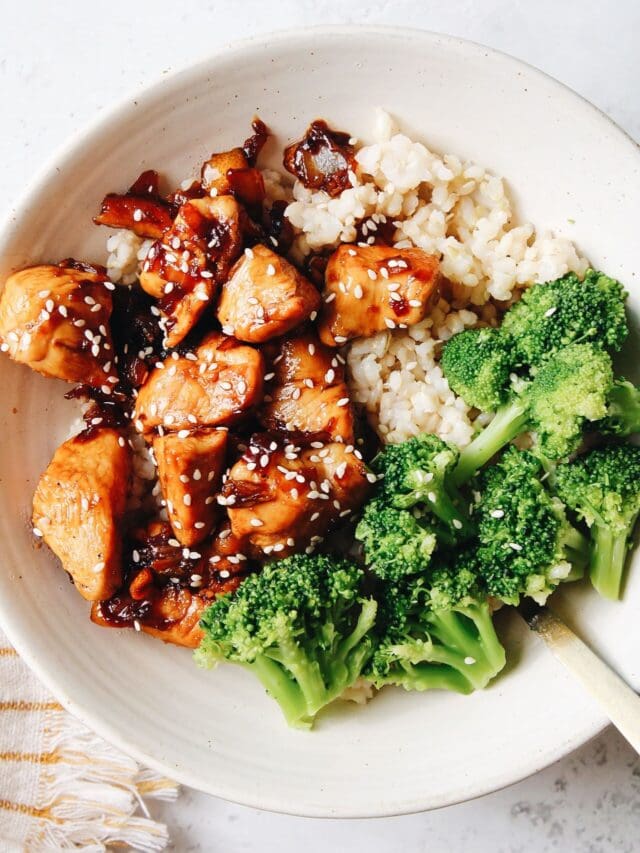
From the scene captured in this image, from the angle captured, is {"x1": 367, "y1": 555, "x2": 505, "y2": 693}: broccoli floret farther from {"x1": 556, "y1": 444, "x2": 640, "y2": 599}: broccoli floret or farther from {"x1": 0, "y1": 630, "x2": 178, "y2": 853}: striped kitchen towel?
{"x1": 0, "y1": 630, "x2": 178, "y2": 853}: striped kitchen towel

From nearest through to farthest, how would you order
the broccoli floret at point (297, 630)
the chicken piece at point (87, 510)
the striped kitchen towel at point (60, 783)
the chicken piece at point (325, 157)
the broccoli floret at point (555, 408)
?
the broccoli floret at point (555, 408), the broccoli floret at point (297, 630), the chicken piece at point (87, 510), the chicken piece at point (325, 157), the striped kitchen towel at point (60, 783)

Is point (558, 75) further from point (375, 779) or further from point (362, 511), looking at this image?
point (375, 779)

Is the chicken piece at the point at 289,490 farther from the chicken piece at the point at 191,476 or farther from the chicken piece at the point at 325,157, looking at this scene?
the chicken piece at the point at 325,157

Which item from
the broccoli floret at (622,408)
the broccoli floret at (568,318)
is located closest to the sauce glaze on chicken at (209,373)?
the broccoli floret at (568,318)

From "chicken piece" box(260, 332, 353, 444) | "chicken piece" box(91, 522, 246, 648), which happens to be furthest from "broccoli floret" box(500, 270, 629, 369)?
"chicken piece" box(91, 522, 246, 648)

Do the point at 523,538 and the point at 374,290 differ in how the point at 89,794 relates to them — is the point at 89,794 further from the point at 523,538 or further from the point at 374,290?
the point at 374,290
